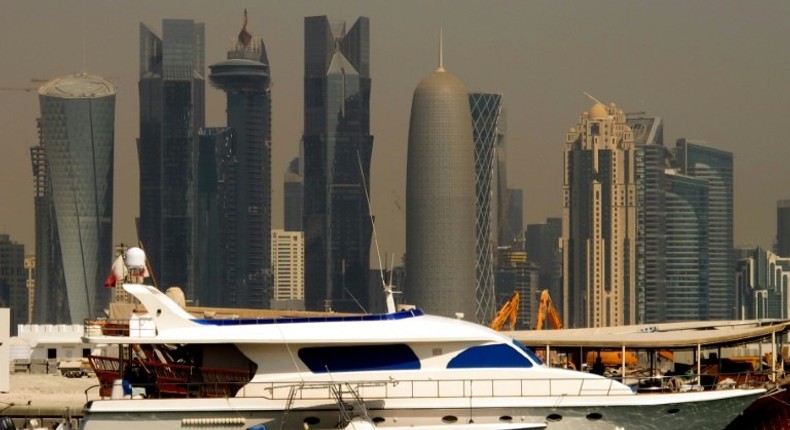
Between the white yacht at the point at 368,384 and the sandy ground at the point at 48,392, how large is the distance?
2310 millimetres

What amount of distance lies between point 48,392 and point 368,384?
14.8 meters

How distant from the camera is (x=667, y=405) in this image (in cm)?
4016

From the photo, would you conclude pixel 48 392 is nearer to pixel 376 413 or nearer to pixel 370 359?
pixel 370 359

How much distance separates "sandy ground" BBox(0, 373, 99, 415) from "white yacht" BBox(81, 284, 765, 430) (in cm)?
231

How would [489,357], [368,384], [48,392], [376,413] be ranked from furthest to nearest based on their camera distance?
[48,392] → [489,357] → [368,384] → [376,413]

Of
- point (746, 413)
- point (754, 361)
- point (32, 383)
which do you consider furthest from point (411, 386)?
point (754, 361)

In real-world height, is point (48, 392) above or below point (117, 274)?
below

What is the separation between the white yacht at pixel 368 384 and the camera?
3953 cm

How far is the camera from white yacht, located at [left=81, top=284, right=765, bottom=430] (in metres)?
39.5

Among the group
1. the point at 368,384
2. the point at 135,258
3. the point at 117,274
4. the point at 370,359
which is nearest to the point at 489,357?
the point at 370,359

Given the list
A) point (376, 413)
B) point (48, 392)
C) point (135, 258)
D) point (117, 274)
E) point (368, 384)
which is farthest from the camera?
point (48, 392)

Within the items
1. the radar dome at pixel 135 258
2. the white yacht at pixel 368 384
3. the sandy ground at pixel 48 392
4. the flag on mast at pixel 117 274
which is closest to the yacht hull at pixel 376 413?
the white yacht at pixel 368 384

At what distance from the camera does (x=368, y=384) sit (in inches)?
1563

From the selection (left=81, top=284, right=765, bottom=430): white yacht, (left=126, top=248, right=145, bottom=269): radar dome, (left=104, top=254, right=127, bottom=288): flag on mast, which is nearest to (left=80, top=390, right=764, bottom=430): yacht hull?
(left=81, top=284, right=765, bottom=430): white yacht
